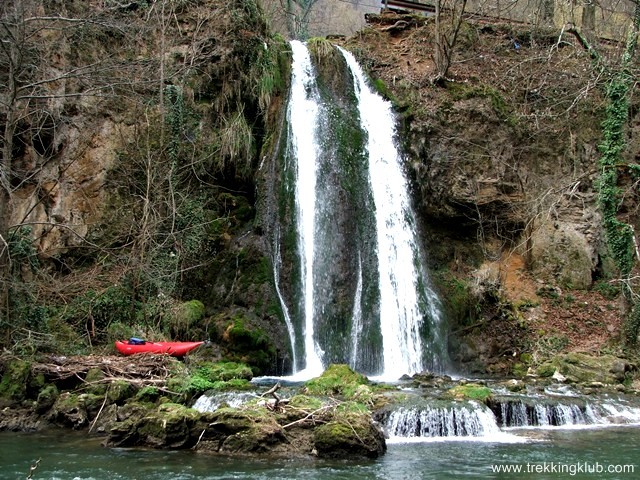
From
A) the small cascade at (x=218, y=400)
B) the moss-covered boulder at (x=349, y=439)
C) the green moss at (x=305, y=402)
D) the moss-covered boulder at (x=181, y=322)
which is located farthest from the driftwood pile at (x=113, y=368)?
the moss-covered boulder at (x=349, y=439)

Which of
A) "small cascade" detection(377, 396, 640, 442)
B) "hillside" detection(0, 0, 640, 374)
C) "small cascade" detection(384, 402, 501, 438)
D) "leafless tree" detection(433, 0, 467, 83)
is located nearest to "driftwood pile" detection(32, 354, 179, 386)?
"hillside" detection(0, 0, 640, 374)

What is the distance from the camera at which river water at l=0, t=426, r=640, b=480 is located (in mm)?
6586

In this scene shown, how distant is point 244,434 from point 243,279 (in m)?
6.60

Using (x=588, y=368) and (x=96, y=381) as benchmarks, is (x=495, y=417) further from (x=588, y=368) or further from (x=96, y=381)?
(x=96, y=381)

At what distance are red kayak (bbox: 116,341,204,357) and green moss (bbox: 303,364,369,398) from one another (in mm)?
2806

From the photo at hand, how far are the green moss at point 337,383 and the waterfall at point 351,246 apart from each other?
1.96m

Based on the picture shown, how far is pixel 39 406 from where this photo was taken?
9562 mm

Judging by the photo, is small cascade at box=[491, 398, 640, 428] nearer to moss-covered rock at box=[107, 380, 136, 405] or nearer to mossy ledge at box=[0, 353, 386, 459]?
mossy ledge at box=[0, 353, 386, 459]

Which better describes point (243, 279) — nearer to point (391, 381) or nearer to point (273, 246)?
point (273, 246)

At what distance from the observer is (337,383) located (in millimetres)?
10148

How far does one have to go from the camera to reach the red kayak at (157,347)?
37.8 ft

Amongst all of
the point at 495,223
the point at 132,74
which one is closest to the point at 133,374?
the point at 132,74

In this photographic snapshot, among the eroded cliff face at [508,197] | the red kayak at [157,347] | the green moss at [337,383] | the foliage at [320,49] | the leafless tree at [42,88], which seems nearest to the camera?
the green moss at [337,383]

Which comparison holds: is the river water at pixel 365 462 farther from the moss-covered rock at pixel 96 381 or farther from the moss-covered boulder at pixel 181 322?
the moss-covered boulder at pixel 181 322
